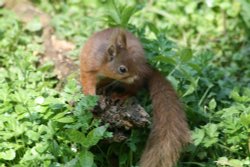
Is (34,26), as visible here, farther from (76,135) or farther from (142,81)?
(76,135)

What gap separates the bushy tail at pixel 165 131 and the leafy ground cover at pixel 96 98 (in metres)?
0.20

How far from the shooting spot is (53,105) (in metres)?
4.06

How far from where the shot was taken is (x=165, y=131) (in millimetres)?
3826

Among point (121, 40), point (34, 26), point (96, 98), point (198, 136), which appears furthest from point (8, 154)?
point (34, 26)

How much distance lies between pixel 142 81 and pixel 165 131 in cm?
63

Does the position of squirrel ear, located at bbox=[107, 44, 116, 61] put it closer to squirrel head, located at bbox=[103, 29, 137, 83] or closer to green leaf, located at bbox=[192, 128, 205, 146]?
squirrel head, located at bbox=[103, 29, 137, 83]

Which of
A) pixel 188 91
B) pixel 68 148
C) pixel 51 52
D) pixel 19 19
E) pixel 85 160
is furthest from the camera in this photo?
pixel 19 19

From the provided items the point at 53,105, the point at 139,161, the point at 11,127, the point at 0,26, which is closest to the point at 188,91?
the point at 139,161

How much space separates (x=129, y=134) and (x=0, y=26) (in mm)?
2265

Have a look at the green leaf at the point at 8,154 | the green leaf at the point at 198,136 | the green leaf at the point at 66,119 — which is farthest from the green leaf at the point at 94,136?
the green leaf at the point at 198,136

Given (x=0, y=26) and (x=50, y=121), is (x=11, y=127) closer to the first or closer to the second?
(x=50, y=121)

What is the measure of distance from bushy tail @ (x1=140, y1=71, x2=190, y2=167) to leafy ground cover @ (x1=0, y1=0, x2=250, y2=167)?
0.65 ft

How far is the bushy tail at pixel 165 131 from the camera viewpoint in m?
3.71

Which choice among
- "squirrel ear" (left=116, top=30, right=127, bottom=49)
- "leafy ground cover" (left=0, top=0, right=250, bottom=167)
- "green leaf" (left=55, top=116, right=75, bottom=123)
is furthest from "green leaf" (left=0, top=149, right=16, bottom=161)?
"squirrel ear" (left=116, top=30, right=127, bottom=49)
